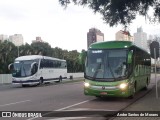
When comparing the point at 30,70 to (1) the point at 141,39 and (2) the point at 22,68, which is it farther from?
(1) the point at 141,39

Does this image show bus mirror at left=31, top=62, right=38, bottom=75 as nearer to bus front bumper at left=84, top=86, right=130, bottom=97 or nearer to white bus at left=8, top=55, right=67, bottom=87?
white bus at left=8, top=55, right=67, bottom=87

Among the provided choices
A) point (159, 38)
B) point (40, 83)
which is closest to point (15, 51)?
point (159, 38)

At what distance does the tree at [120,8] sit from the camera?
20.5 meters

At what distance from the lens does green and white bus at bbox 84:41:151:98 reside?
17516 mm

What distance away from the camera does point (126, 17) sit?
22.0m

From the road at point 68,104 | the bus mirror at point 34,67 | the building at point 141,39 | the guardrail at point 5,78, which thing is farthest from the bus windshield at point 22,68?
the building at point 141,39

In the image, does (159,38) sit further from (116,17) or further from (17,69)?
(116,17)

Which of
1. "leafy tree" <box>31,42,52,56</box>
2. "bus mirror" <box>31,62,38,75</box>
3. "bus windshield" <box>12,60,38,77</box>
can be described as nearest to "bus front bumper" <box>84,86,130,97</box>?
"bus mirror" <box>31,62,38,75</box>

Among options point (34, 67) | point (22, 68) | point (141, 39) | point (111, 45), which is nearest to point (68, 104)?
point (111, 45)

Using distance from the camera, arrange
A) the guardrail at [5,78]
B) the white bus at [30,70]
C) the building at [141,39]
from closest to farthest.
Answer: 1. the white bus at [30,70]
2. the guardrail at [5,78]
3. the building at [141,39]

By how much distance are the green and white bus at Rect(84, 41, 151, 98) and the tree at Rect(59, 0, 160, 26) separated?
9.27 feet

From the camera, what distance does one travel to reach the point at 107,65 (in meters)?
17.9

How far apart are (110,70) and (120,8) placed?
15.6 ft

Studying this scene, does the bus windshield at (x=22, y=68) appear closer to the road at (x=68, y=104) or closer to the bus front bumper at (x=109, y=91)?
the road at (x=68, y=104)
